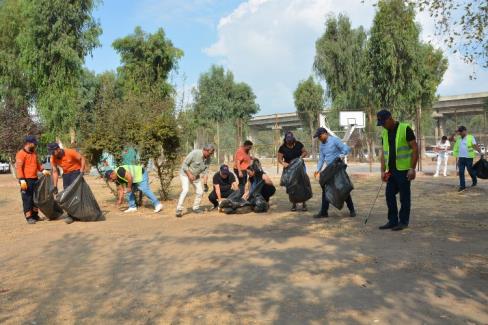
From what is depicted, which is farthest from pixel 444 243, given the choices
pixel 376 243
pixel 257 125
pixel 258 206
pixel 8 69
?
pixel 257 125

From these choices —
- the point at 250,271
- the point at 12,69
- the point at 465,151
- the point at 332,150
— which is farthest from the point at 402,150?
the point at 12,69

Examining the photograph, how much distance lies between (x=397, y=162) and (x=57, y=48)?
2121 cm

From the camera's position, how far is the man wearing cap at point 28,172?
9.41 meters

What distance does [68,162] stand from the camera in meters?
9.37

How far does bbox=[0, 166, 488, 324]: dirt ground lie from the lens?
12.9ft

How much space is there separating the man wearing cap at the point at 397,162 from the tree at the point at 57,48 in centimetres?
2006

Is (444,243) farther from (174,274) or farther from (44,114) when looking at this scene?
(44,114)

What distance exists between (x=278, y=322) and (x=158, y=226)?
17.0 feet

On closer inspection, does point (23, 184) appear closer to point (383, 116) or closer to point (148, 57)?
point (383, 116)

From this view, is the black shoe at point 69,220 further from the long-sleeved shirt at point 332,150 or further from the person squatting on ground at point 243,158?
the long-sleeved shirt at point 332,150

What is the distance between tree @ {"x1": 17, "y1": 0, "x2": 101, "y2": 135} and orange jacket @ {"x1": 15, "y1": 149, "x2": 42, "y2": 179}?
15.7m

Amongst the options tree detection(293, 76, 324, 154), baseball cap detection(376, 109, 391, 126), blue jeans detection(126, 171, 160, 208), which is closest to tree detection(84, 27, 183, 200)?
blue jeans detection(126, 171, 160, 208)

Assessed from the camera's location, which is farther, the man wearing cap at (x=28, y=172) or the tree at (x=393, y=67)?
the tree at (x=393, y=67)

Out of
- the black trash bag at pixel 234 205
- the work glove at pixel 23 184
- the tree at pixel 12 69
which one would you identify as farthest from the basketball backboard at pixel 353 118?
the work glove at pixel 23 184
